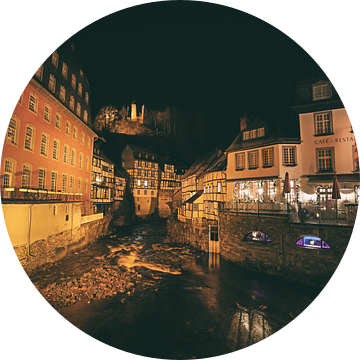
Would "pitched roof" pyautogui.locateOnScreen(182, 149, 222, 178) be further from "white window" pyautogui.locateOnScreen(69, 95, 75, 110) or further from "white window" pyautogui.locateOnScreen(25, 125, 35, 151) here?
"white window" pyautogui.locateOnScreen(25, 125, 35, 151)

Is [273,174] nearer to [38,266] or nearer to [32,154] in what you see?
[32,154]

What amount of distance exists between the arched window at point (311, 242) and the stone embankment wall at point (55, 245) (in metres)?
17.9

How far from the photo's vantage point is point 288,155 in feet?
55.5

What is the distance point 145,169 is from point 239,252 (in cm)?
3141

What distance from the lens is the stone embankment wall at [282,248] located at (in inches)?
501

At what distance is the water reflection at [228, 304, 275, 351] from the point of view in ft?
31.9

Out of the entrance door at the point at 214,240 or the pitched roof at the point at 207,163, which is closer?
the entrance door at the point at 214,240

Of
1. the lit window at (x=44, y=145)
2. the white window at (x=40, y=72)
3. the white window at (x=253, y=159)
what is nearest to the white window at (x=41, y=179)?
the lit window at (x=44, y=145)

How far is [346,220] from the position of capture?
12719 mm

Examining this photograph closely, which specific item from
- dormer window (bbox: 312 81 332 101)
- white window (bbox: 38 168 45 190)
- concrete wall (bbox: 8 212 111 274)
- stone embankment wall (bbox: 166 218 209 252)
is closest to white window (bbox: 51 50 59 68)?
white window (bbox: 38 168 45 190)

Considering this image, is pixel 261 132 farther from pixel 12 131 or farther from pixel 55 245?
pixel 55 245

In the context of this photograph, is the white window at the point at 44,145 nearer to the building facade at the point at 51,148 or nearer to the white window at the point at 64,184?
the building facade at the point at 51,148

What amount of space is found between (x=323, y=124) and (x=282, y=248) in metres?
9.76

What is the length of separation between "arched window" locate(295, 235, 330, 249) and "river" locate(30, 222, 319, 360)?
8.75 feet
